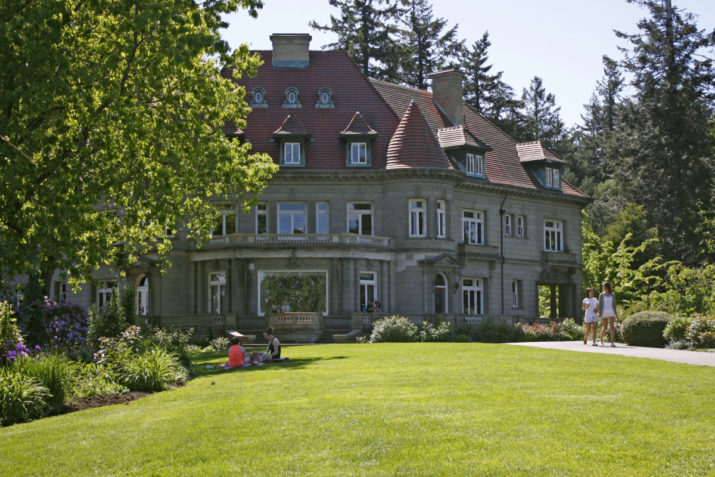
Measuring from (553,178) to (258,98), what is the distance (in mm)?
19511

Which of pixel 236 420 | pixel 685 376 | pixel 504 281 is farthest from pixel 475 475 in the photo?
pixel 504 281

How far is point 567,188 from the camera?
2200 inches

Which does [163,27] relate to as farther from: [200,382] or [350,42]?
[350,42]

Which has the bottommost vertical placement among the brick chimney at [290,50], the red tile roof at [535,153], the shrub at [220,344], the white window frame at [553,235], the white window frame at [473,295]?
the shrub at [220,344]

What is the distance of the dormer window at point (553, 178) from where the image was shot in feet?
178

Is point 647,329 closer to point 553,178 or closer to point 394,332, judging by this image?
point 394,332

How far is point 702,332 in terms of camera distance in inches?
1099

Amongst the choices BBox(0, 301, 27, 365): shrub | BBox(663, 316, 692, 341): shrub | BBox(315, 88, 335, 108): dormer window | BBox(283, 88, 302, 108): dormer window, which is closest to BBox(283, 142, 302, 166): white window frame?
BBox(283, 88, 302, 108): dormer window

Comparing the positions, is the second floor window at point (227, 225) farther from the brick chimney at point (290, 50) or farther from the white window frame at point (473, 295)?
the white window frame at point (473, 295)

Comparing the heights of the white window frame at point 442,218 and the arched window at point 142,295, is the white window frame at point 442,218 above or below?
above

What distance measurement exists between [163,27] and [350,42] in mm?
47485

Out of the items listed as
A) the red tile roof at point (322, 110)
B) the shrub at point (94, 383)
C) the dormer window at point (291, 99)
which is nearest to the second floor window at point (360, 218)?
the red tile roof at point (322, 110)

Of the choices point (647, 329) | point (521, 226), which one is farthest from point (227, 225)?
point (647, 329)

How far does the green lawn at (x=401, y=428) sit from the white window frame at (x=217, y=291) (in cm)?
2642
